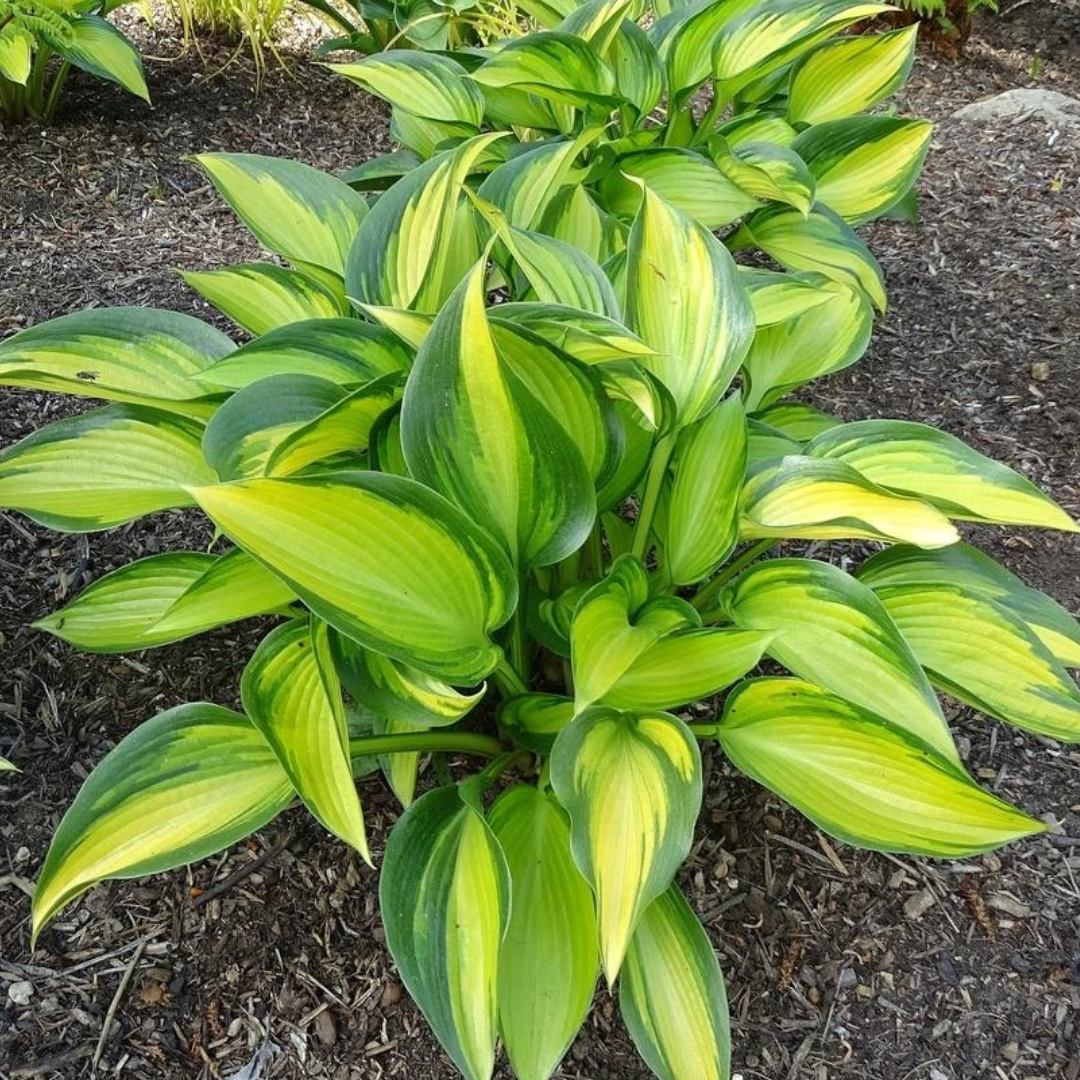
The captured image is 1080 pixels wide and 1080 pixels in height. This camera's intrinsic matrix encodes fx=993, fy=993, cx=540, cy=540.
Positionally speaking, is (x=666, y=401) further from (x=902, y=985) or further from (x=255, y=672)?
(x=902, y=985)

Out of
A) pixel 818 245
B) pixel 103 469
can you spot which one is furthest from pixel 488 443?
pixel 818 245

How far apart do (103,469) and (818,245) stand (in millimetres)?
1332

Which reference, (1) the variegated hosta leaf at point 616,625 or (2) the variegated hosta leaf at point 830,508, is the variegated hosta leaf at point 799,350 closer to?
(2) the variegated hosta leaf at point 830,508

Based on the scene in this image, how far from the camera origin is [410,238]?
1299 mm

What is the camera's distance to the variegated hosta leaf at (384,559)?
797 millimetres

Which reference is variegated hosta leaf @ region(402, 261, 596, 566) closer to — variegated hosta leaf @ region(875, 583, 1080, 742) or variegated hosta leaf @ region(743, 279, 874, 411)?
variegated hosta leaf @ region(875, 583, 1080, 742)

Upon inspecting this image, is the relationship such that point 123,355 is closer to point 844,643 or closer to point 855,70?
point 844,643

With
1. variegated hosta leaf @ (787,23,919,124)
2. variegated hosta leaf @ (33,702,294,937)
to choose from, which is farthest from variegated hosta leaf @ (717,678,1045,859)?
variegated hosta leaf @ (787,23,919,124)

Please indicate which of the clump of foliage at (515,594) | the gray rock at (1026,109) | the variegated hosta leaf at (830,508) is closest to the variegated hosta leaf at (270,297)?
the clump of foliage at (515,594)

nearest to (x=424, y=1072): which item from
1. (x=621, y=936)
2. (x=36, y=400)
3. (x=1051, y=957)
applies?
(x=621, y=936)

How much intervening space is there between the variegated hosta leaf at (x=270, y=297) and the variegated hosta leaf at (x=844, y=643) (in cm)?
72

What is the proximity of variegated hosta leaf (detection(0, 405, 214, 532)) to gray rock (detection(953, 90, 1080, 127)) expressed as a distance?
2.68 m

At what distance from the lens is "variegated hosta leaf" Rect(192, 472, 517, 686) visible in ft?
2.61

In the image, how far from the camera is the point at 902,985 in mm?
1165
